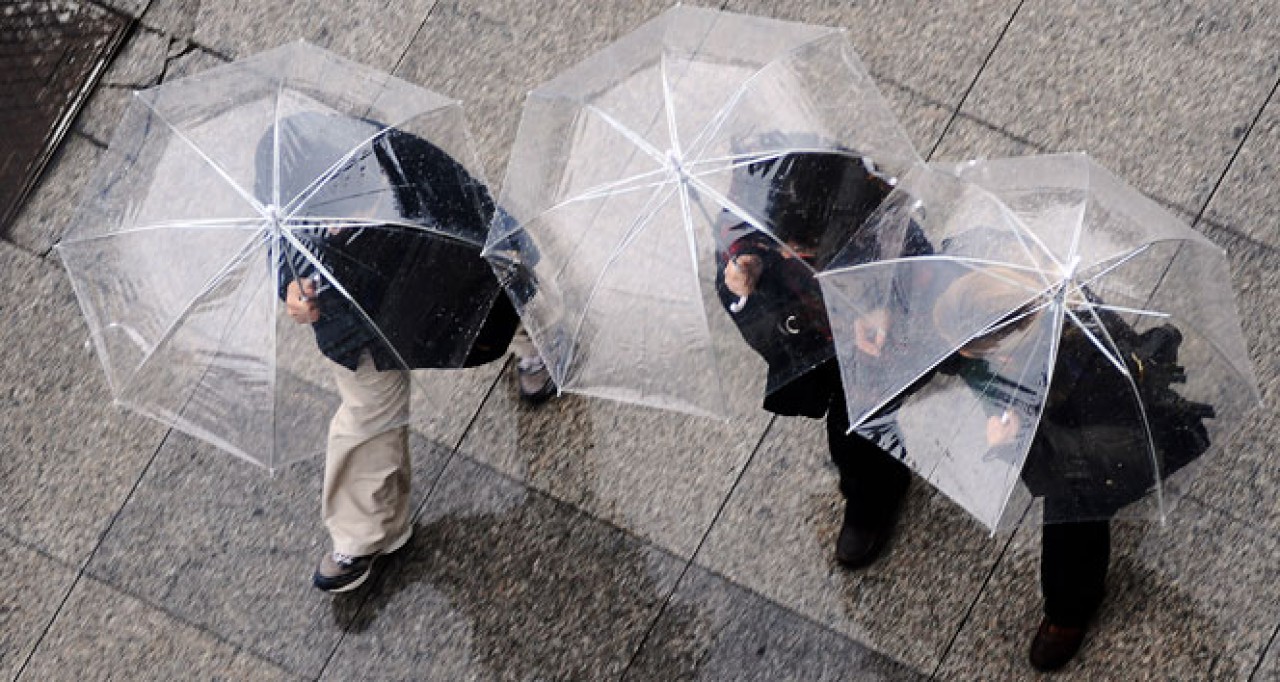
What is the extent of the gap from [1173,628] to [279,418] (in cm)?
295

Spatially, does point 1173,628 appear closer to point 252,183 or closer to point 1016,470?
point 1016,470

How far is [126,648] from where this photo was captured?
5391 mm

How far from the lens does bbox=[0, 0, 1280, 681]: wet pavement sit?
16.4ft

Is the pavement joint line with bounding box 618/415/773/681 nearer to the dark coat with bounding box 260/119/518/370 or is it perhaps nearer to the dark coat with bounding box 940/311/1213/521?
the dark coat with bounding box 260/119/518/370

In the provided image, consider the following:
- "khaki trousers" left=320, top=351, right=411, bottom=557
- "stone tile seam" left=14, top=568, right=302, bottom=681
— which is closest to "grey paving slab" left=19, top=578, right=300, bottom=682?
"stone tile seam" left=14, top=568, right=302, bottom=681

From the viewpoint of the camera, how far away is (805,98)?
4051mm

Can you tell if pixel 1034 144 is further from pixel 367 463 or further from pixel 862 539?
pixel 367 463

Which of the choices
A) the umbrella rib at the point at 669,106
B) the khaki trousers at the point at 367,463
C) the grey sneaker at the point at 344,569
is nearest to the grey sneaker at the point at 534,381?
the khaki trousers at the point at 367,463

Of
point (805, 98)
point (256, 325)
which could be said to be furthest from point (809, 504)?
point (256, 325)

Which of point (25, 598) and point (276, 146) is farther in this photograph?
point (25, 598)

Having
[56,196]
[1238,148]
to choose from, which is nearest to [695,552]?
[1238,148]

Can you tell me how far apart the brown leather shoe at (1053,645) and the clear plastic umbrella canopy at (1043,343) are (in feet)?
3.34

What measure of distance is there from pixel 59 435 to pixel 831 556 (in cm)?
288

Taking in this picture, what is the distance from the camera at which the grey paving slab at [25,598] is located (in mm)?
5449
